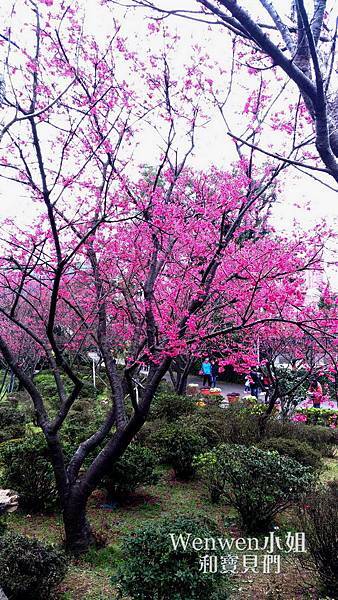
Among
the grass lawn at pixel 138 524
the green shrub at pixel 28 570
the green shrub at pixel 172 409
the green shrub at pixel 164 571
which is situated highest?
the green shrub at pixel 172 409

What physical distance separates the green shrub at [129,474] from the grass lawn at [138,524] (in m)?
0.24

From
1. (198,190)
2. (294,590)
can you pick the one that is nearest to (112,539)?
(294,590)

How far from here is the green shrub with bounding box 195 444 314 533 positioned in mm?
4684

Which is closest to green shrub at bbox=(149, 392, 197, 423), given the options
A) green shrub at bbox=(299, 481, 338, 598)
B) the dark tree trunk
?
the dark tree trunk

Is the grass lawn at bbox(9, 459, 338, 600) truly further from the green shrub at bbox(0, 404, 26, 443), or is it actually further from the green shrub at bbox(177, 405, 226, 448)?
the green shrub at bbox(0, 404, 26, 443)

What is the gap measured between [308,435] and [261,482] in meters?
4.22

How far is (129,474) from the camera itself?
5688 mm

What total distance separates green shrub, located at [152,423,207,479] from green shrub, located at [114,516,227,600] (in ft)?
11.1

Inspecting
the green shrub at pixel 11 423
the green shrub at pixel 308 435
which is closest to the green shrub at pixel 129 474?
the green shrub at pixel 308 435

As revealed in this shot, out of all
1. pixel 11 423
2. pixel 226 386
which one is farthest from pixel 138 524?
pixel 226 386

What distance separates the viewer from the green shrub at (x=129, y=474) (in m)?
5.69

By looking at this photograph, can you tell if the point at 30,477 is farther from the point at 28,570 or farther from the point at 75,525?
the point at 28,570

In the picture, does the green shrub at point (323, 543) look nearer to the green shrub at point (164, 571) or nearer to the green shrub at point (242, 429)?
the green shrub at point (164, 571)

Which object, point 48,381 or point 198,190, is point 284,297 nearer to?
point 198,190
